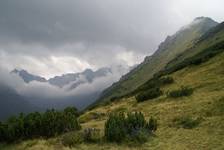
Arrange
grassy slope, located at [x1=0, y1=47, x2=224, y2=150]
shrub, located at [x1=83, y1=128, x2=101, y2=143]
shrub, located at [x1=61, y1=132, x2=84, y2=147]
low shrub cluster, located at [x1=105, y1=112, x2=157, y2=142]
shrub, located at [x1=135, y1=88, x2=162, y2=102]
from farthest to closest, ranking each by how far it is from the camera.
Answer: shrub, located at [x1=135, y1=88, x2=162, y2=102], shrub, located at [x1=83, y1=128, x2=101, y2=143], low shrub cluster, located at [x1=105, y1=112, x2=157, y2=142], shrub, located at [x1=61, y1=132, x2=84, y2=147], grassy slope, located at [x1=0, y1=47, x2=224, y2=150]

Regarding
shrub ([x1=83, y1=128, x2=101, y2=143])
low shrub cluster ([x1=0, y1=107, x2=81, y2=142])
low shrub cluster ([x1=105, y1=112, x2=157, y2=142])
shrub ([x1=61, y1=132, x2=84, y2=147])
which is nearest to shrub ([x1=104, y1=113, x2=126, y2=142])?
low shrub cluster ([x1=105, y1=112, x2=157, y2=142])

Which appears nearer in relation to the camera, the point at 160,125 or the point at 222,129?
the point at 222,129

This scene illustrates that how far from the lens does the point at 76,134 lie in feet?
75.6

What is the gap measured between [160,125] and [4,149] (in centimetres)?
1057

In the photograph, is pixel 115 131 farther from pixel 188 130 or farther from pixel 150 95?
pixel 150 95

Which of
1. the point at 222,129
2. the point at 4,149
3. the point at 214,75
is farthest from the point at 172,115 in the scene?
the point at 214,75

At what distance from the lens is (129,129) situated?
23.6 metres

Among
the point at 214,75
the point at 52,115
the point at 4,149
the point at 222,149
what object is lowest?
the point at 222,149

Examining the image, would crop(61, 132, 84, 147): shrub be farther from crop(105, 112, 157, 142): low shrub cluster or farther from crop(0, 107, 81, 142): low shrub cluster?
crop(0, 107, 81, 142): low shrub cluster

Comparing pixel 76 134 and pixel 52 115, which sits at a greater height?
pixel 52 115

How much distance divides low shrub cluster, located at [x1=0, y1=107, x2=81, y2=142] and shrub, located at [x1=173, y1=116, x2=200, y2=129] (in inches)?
279

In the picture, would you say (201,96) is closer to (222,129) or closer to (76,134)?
(222,129)

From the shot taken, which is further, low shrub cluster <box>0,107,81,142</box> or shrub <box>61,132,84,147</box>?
low shrub cluster <box>0,107,81,142</box>

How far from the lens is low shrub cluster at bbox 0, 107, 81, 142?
2437cm
